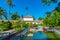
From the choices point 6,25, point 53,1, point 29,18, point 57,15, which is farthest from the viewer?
point 29,18

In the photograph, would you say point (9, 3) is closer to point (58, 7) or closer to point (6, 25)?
point (6, 25)

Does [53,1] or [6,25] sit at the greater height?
[53,1]

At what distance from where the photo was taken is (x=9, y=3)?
99.5 meters

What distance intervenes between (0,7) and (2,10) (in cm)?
354

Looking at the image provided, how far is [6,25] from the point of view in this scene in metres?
65.4

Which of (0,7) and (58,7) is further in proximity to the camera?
(0,7)

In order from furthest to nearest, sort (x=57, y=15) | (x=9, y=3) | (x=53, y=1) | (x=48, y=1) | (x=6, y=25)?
1. (x=9, y=3)
2. (x=6, y=25)
3. (x=57, y=15)
4. (x=48, y=1)
5. (x=53, y=1)

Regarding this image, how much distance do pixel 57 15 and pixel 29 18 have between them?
79520 millimetres

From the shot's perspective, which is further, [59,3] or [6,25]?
[6,25]

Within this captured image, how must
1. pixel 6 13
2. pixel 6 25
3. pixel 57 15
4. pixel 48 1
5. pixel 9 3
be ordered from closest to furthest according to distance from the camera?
1. pixel 48 1
2. pixel 57 15
3. pixel 6 25
4. pixel 9 3
5. pixel 6 13

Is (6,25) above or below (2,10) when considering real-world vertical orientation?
below

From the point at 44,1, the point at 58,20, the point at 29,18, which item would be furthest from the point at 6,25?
the point at 29,18

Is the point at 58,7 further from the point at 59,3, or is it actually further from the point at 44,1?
the point at 44,1

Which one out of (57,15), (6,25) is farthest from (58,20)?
(6,25)
